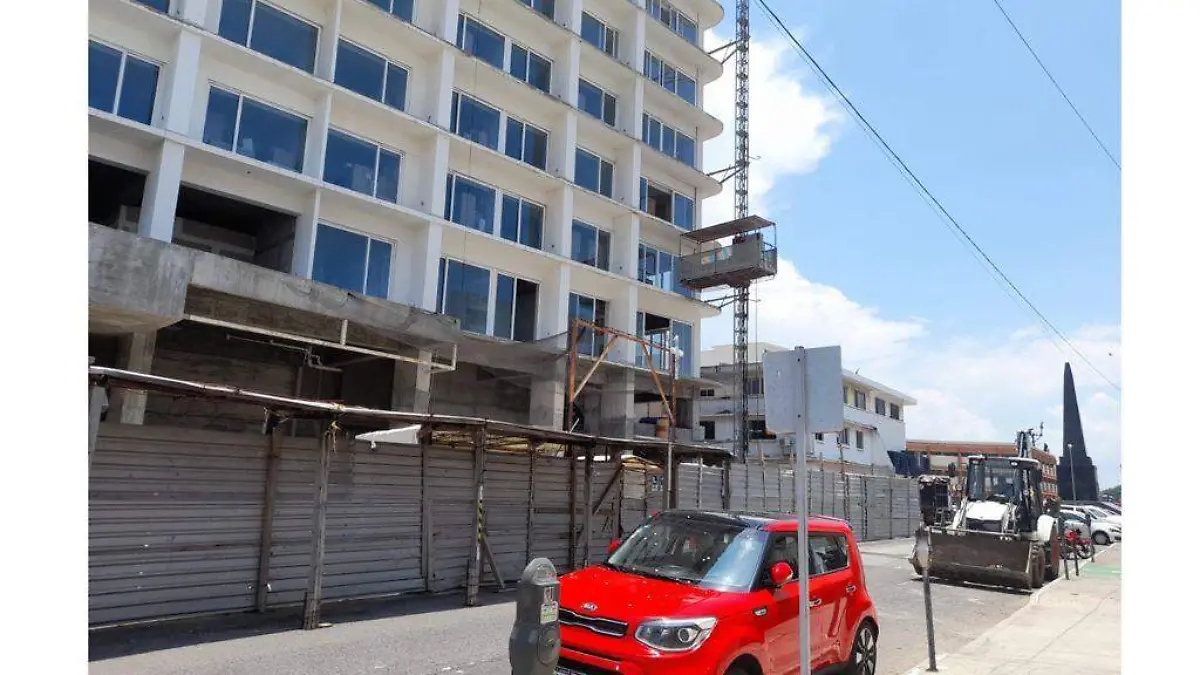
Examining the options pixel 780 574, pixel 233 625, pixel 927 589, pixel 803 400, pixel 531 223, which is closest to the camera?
pixel 803 400

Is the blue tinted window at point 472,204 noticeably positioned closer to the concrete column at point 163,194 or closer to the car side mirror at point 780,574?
the concrete column at point 163,194

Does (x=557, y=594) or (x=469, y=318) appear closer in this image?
(x=557, y=594)

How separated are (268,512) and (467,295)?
12.9 m

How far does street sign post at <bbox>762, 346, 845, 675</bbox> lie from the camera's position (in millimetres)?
5781

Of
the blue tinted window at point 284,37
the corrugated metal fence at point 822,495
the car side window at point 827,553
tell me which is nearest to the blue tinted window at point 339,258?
the blue tinted window at point 284,37

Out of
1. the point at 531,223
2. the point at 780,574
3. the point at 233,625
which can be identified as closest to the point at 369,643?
the point at 233,625

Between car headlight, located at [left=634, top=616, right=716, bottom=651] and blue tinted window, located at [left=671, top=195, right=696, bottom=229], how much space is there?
26.9 metres

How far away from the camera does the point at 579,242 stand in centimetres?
2706

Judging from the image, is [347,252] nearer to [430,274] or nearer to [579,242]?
[430,274]

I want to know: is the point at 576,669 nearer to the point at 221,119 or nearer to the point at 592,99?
the point at 221,119

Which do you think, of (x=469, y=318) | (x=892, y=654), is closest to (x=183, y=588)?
(x=892, y=654)

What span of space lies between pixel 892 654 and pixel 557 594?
22.5 ft

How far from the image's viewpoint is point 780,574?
6.35 m

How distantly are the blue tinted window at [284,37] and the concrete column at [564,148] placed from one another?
864cm
